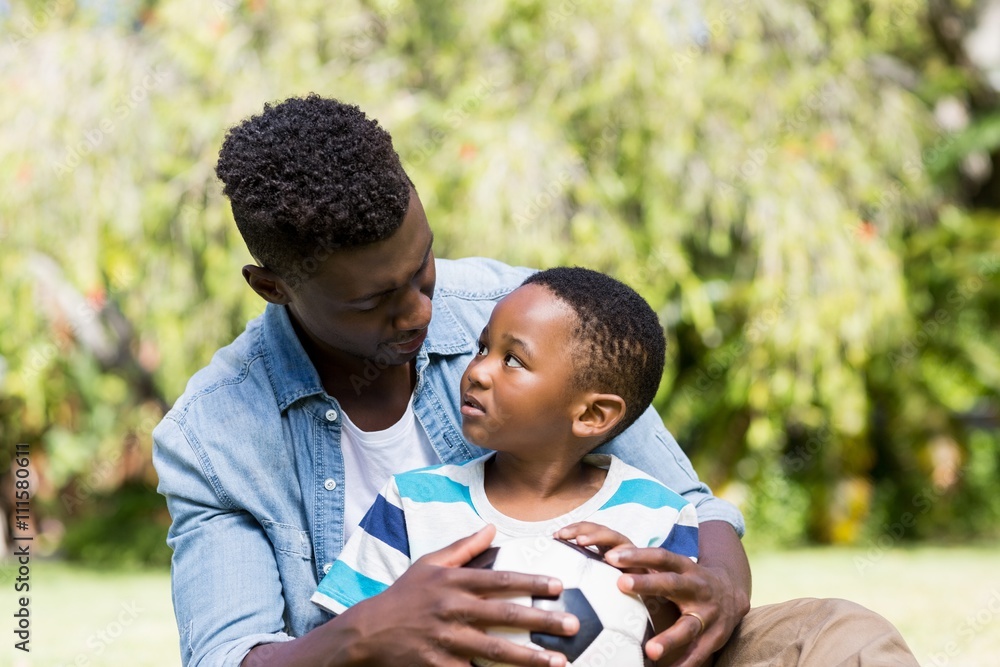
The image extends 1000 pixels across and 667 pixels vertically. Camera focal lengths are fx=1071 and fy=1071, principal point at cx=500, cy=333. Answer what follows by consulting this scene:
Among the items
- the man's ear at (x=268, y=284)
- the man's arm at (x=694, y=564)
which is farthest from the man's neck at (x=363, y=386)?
the man's arm at (x=694, y=564)

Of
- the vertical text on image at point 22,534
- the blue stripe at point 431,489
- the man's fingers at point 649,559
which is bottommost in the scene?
the vertical text on image at point 22,534

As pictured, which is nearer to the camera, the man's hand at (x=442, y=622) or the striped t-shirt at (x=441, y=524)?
the man's hand at (x=442, y=622)

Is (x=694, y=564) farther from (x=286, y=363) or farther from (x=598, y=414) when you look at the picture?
(x=286, y=363)

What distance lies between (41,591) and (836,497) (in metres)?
5.68

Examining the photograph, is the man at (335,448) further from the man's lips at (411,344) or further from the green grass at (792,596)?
the green grass at (792,596)

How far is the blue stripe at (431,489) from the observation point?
208 centimetres

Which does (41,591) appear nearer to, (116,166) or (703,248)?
(116,166)

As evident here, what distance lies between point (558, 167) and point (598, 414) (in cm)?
419

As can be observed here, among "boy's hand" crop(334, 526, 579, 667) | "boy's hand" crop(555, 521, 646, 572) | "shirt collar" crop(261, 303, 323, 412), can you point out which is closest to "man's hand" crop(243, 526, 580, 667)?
"boy's hand" crop(334, 526, 579, 667)

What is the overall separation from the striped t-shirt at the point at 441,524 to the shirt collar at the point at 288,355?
347mm

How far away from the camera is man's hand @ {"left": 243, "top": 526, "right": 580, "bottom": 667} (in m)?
1.73

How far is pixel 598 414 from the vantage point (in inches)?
85.4

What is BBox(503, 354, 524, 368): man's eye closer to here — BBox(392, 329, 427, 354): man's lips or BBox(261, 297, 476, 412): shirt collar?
BBox(392, 329, 427, 354): man's lips

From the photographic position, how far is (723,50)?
6648 millimetres
